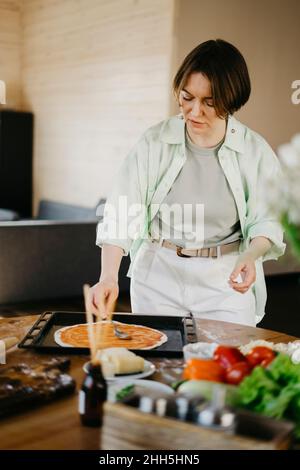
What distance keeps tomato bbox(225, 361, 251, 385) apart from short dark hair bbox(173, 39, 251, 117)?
3.26 feet

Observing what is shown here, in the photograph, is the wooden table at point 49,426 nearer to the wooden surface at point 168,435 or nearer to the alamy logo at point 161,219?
the wooden surface at point 168,435

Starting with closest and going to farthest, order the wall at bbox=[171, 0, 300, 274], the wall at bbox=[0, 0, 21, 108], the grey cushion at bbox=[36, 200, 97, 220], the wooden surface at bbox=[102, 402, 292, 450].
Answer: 1. the wooden surface at bbox=[102, 402, 292, 450]
2. the wall at bbox=[171, 0, 300, 274]
3. the grey cushion at bbox=[36, 200, 97, 220]
4. the wall at bbox=[0, 0, 21, 108]

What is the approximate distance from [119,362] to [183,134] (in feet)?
3.22

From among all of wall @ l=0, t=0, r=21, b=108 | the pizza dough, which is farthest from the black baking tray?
wall @ l=0, t=0, r=21, b=108

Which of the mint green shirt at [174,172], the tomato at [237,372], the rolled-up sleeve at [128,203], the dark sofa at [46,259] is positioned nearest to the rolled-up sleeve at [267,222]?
the mint green shirt at [174,172]

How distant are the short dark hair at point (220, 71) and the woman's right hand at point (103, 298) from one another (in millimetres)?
671

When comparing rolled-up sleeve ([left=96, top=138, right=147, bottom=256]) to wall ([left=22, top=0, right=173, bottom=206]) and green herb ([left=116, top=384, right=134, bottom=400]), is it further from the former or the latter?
wall ([left=22, top=0, right=173, bottom=206])

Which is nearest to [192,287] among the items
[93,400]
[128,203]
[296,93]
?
[128,203]

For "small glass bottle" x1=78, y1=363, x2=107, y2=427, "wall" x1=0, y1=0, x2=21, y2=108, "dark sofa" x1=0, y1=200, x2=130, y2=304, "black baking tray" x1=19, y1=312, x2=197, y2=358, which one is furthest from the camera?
"wall" x1=0, y1=0, x2=21, y2=108

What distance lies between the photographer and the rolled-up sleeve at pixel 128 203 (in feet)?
6.72

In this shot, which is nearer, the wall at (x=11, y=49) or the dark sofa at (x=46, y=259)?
the dark sofa at (x=46, y=259)

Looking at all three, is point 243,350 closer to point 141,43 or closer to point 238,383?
point 238,383

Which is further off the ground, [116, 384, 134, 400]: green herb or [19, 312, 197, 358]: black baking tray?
[116, 384, 134, 400]: green herb

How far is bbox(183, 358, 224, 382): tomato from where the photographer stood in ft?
4.08
